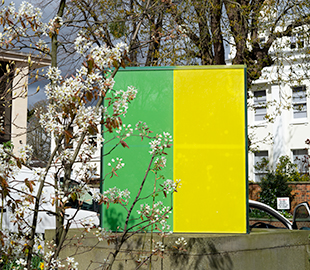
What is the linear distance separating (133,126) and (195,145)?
73cm

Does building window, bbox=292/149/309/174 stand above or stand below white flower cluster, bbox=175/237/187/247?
above

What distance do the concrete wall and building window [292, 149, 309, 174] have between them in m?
18.0

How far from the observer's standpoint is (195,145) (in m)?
4.47

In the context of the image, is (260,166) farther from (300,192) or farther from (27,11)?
(27,11)

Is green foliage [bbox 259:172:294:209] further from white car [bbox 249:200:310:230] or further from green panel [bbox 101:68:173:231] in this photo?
green panel [bbox 101:68:173:231]

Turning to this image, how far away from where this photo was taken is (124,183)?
4496mm

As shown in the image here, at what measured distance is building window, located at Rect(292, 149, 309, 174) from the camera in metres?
22.4

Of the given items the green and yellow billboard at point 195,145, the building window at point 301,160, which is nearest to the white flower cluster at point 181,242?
the green and yellow billboard at point 195,145

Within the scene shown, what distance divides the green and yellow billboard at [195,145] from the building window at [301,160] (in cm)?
1840

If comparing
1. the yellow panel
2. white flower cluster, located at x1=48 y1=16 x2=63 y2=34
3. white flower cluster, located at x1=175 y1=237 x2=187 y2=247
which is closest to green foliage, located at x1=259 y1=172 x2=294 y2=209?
the yellow panel

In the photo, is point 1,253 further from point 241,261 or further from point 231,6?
point 231,6

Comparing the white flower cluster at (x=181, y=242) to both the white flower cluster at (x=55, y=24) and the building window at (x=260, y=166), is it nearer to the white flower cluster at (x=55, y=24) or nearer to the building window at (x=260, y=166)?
the white flower cluster at (x=55, y=24)

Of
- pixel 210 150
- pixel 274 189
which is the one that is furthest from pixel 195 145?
pixel 274 189

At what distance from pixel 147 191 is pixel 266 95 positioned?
Answer: 22.7 meters
